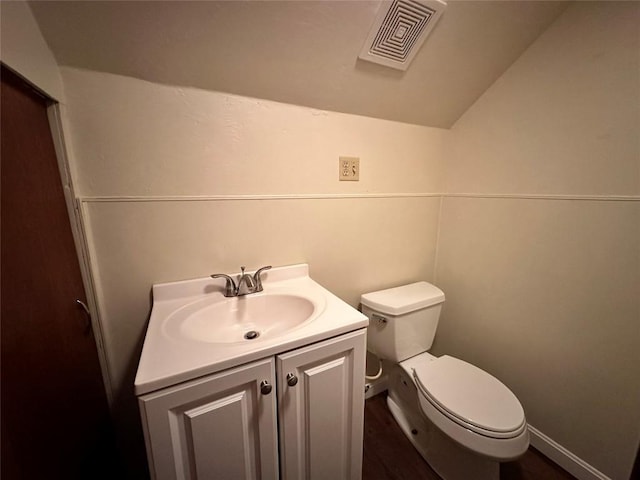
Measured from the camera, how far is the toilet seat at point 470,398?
918 mm

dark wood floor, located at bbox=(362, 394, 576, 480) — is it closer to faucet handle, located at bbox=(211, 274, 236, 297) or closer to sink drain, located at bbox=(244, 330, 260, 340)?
sink drain, located at bbox=(244, 330, 260, 340)

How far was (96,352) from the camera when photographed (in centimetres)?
89

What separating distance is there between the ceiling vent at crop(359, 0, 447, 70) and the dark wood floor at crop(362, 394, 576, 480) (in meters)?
1.77

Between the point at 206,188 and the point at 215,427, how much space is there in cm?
77

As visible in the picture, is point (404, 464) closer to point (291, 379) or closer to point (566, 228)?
point (291, 379)

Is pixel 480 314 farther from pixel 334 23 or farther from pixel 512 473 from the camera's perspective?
pixel 334 23

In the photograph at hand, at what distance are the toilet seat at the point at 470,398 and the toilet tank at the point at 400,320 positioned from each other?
0.12 m

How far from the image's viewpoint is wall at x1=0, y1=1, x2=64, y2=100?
21.3 inches

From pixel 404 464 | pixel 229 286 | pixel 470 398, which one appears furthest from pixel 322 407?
pixel 404 464

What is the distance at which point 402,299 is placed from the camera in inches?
50.9

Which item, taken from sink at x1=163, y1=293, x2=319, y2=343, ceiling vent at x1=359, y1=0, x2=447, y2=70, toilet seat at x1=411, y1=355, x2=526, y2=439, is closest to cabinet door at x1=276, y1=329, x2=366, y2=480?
sink at x1=163, y1=293, x2=319, y2=343

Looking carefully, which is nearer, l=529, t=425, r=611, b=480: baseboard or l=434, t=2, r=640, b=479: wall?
l=434, t=2, r=640, b=479: wall

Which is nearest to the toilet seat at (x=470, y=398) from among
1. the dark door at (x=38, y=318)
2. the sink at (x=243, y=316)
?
the sink at (x=243, y=316)

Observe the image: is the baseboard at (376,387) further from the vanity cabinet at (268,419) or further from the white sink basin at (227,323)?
the white sink basin at (227,323)
